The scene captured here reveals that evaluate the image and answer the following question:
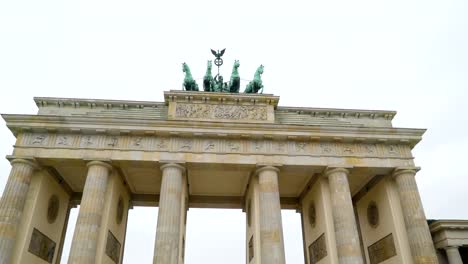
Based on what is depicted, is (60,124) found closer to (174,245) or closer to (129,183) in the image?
(129,183)

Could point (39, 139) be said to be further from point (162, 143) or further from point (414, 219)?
point (414, 219)

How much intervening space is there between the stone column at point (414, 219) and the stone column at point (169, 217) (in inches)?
469

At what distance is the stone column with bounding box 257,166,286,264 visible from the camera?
16156 millimetres

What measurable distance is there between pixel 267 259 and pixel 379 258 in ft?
26.2

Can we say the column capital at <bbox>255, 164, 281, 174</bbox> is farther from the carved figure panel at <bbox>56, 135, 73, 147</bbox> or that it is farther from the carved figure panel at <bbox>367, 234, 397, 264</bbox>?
the carved figure panel at <bbox>56, 135, 73, 147</bbox>

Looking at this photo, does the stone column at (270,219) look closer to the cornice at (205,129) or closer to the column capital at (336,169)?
the cornice at (205,129)

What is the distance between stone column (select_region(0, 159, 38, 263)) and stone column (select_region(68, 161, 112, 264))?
9.16 ft

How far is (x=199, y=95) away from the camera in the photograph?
20.4 m

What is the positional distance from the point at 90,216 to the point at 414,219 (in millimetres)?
16412

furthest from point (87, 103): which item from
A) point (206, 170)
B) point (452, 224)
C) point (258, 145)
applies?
point (452, 224)

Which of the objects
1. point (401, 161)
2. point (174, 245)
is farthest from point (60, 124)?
point (401, 161)

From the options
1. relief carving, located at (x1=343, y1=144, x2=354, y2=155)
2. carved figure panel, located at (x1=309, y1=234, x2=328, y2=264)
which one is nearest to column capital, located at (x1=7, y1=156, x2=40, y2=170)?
carved figure panel, located at (x1=309, y1=234, x2=328, y2=264)

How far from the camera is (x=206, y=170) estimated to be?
19297 mm

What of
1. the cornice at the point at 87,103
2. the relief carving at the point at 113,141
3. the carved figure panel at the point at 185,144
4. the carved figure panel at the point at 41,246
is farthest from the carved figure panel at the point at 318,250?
the carved figure panel at the point at 41,246
